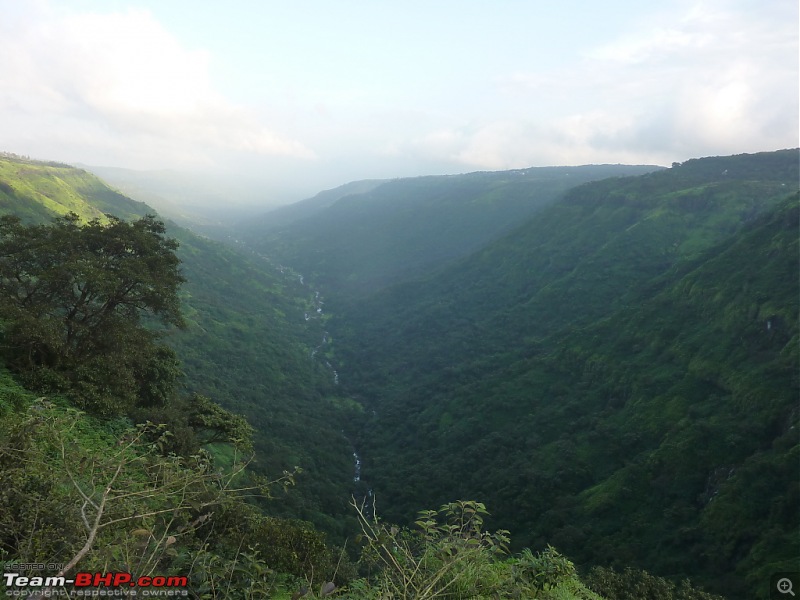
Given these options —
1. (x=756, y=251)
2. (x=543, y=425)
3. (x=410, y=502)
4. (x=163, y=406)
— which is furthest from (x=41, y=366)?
(x=756, y=251)

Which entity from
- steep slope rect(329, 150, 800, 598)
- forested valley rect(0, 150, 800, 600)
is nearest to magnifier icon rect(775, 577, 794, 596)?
forested valley rect(0, 150, 800, 600)

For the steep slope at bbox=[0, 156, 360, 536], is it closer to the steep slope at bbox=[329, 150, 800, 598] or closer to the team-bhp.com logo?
the steep slope at bbox=[329, 150, 800, 598]

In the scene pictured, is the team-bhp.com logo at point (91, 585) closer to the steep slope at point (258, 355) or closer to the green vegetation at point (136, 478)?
the green vegetation at point (136, 478)

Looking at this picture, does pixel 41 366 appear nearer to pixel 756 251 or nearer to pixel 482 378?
pixel 482 378

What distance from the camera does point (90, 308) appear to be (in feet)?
76.5

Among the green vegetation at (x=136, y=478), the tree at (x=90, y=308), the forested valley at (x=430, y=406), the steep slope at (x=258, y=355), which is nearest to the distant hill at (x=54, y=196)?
the steep slope at (x=258, y=355)

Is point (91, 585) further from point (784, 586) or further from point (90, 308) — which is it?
point (90, 308)

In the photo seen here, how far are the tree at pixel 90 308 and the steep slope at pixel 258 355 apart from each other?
18778 millimetres

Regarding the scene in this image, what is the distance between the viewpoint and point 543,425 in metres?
65.0

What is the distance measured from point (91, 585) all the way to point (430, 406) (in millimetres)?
78749

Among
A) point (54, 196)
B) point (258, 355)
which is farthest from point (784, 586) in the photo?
point (54, 196)

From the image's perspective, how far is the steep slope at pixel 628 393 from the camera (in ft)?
131

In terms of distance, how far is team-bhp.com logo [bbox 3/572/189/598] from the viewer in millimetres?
5902

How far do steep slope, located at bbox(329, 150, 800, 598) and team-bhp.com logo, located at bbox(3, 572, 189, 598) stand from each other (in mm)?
40965
